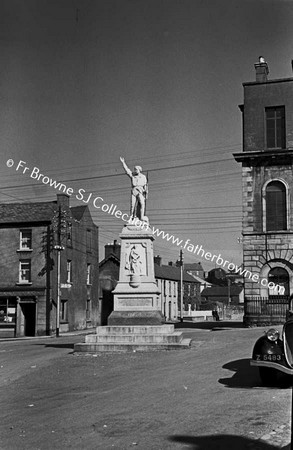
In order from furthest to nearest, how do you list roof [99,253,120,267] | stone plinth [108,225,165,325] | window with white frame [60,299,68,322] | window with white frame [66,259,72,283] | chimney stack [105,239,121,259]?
chimney stack [105,239,121,259] → roof [99,253,120,267] → window with white frame [66,259,72,283] → window with white frame [60,299,68,322] → stone plinth [108,225,165,325]

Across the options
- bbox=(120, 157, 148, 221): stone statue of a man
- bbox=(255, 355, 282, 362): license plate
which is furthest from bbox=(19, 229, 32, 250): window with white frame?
bbox=(255, 355, 282, 362): license plate

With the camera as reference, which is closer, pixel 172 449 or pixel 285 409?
pixel 172 449

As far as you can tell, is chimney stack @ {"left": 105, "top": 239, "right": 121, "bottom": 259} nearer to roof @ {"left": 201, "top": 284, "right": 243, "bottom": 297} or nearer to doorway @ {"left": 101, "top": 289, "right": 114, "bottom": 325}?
doorway @ {"left": 101, "top": 289, "right": 114, "bottom": 325}

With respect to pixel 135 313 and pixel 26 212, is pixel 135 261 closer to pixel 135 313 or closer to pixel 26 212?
pixel 135 313

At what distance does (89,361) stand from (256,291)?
57.1 ft

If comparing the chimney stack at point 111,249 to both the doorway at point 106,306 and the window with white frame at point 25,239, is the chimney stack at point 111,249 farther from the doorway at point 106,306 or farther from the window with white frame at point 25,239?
the window with white frame at point 25,239

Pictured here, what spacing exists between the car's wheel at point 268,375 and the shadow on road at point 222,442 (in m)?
3.88

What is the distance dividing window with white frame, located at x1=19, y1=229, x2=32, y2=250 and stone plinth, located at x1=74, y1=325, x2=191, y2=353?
26580mm

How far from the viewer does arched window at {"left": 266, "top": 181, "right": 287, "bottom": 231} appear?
31.7 m

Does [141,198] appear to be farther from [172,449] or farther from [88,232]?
[88,232]

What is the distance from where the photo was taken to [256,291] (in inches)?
1239

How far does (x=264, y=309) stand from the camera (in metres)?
31.3

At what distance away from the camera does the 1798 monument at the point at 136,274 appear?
18.9 meters

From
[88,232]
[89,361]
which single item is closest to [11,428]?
[89,361]
